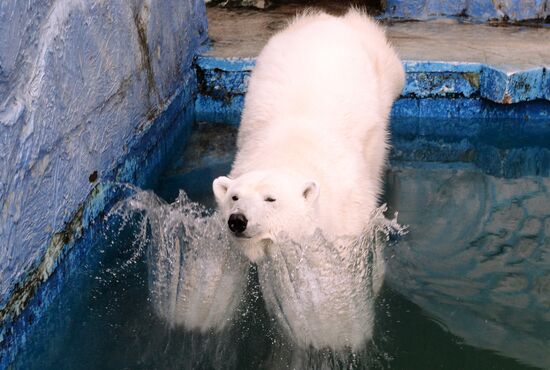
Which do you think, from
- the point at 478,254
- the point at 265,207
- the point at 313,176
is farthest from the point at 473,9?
the point at 265,207

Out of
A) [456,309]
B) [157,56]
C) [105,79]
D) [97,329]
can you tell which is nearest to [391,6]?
[157,56]

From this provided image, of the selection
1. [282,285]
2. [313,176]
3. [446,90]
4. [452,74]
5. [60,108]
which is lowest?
A: [446,90]

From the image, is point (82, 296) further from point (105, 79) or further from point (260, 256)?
point (105, 79)

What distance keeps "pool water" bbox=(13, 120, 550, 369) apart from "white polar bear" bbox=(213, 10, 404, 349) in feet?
0.50

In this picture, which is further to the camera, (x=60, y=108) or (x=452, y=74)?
(x=452, y=74)

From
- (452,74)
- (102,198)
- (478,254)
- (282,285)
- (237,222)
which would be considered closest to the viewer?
(237,222)

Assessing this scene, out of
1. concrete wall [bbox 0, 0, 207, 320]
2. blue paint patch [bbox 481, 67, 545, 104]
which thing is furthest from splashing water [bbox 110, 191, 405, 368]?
blue paint patch [bbox 481, 67, 545, 104]

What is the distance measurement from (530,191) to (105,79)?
2611 mm

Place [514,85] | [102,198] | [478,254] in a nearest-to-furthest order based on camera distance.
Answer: [478,254] → [102,198] → [514,85]

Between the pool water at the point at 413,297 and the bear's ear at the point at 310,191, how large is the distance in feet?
1.97

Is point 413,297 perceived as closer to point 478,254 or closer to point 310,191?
point 478,254

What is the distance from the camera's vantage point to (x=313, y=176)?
11.6 ft

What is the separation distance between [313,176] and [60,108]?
1.24 m

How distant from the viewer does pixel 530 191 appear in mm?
4695
